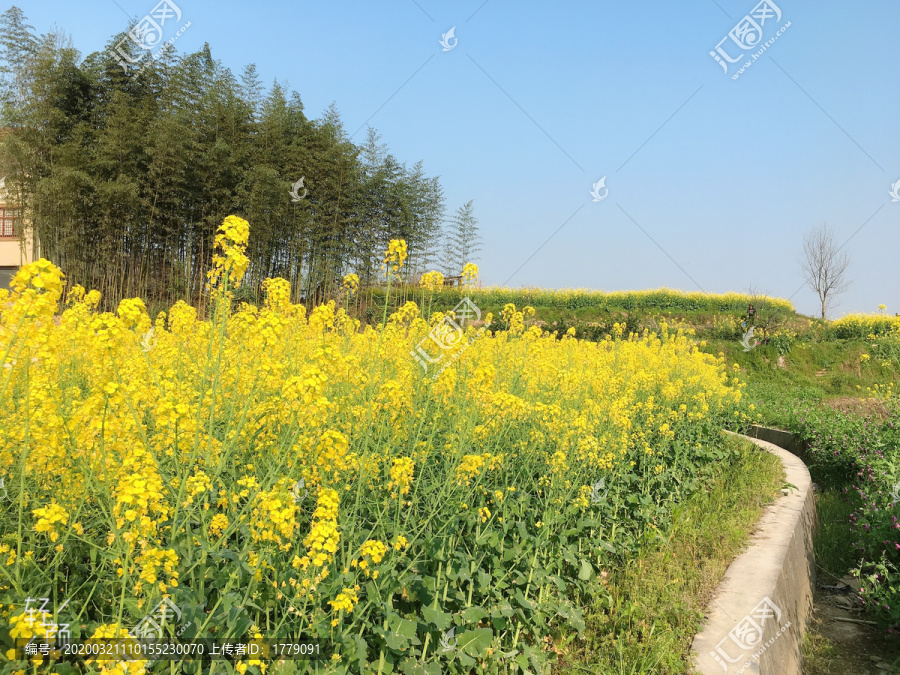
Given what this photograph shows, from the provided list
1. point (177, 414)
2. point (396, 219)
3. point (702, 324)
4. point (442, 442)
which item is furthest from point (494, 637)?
point (702, 324)

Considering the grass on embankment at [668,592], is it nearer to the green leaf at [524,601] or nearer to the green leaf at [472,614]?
the green leaf at [524,601]

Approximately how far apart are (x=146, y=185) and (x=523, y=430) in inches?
509

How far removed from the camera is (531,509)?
10.0ft

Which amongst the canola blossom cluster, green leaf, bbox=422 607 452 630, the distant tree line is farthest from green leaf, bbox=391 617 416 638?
the distant tree line

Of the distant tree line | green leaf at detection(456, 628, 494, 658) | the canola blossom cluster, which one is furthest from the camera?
the distant tree line

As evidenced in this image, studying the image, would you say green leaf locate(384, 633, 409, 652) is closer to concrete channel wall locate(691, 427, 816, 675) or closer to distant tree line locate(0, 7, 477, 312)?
concrete channel wall locate(691, 427, 816, 675)

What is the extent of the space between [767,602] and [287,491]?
253 centimetres

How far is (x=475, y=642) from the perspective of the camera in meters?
2.21

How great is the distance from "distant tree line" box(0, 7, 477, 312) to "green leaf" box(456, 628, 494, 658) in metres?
10.9

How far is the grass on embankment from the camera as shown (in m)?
2.57

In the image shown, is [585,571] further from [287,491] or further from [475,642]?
[287,491]

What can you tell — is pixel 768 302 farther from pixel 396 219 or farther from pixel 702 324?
pixel 396 219

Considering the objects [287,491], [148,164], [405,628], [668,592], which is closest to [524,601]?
[405,628]

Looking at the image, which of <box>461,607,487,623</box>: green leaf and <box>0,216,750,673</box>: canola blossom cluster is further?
<box>461,607,487,623</box>: green leaf
